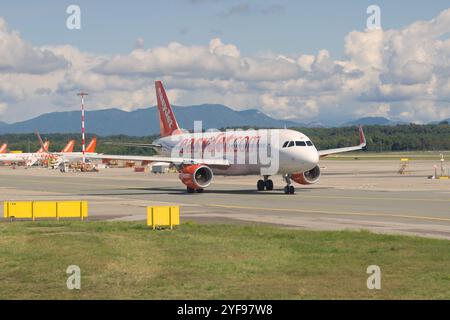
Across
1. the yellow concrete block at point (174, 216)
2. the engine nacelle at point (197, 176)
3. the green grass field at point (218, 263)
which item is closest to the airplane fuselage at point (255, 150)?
the engine nacelle at point (197, 176)

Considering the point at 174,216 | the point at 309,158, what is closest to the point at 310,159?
the point at 309,158

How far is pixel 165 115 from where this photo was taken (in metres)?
70.7

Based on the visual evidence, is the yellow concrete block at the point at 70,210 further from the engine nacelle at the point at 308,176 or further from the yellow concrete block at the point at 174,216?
the engine nacelle at the point at 308,176

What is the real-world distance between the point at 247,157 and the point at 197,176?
400 cm

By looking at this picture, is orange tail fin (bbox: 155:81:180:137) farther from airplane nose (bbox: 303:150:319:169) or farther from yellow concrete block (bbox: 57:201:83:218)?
yellow concrete block (bbox: 57:201:83:218)

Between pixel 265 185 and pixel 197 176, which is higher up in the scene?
pixel 197 176

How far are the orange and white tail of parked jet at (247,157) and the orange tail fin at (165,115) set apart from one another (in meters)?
5.30

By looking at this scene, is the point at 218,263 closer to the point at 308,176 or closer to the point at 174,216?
the point at 174,216

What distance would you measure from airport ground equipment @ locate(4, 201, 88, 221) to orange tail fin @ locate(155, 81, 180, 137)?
110 feet

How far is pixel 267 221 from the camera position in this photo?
34812 millimetres

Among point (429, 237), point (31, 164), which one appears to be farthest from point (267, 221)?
point (31, 164)
